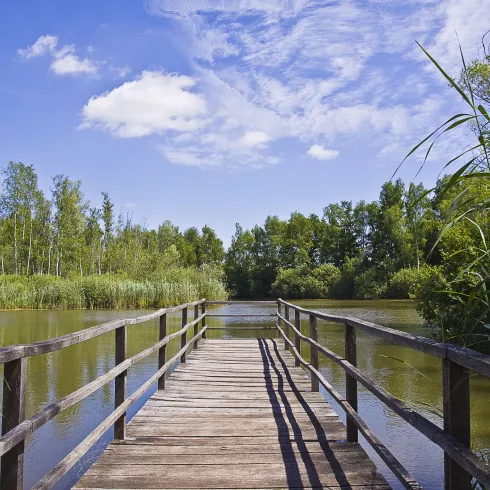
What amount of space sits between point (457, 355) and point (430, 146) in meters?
0.75

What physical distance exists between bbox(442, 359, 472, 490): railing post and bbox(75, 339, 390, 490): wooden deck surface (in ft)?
3.39

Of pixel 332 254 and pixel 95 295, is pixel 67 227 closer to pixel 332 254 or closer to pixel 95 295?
pixel 95 295

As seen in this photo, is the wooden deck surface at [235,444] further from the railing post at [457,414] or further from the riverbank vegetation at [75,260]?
the riverbank vegetation at [75,260]

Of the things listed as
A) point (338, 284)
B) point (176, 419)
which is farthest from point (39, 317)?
point (338, 284)

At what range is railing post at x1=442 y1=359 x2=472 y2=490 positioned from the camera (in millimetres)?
1774

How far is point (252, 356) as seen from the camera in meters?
8.01

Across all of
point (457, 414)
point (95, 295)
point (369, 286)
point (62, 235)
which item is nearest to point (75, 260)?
point (62, 235)

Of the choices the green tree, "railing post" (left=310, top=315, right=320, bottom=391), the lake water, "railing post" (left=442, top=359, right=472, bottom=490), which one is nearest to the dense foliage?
the green tree

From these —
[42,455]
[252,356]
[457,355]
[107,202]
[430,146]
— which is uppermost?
[107,202]

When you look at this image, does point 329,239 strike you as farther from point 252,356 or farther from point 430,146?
point 430,146

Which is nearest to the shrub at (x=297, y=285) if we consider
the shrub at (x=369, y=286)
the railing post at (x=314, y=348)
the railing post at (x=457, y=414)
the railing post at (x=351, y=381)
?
the shrub at (x=369, y=286)

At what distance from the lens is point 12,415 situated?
1955 mm

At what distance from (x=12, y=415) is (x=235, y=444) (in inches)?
76.2

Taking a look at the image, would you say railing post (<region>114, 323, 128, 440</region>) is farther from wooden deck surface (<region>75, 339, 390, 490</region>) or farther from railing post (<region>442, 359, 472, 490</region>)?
railing post (<region>442, 359, 472, 490</region>)
